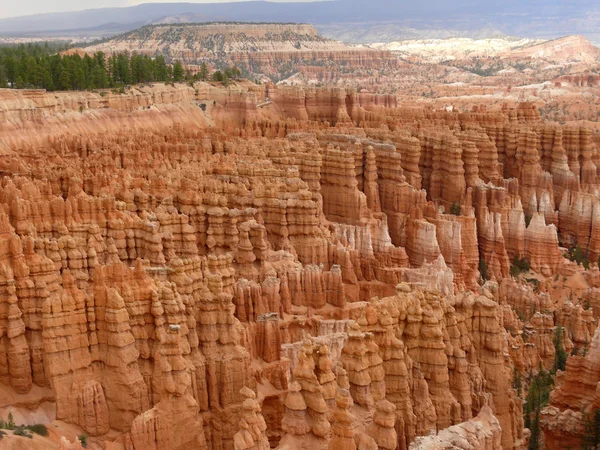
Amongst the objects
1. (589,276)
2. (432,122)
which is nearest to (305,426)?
(589,276)

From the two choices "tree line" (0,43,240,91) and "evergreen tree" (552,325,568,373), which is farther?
"tree line" (0,43,240,91)

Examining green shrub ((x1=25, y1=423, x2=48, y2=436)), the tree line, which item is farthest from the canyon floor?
the tree line

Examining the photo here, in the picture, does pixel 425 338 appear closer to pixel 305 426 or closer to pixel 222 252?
pixel 305 426

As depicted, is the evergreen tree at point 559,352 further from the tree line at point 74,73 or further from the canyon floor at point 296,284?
the tree line at point 74,73

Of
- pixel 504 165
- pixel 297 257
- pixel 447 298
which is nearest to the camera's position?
pixel 447 298

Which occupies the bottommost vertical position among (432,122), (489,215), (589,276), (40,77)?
(589,276)

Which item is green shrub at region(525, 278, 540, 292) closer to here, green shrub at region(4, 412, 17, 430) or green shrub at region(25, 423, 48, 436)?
green shrub at region(25, 423, 48, 436)
